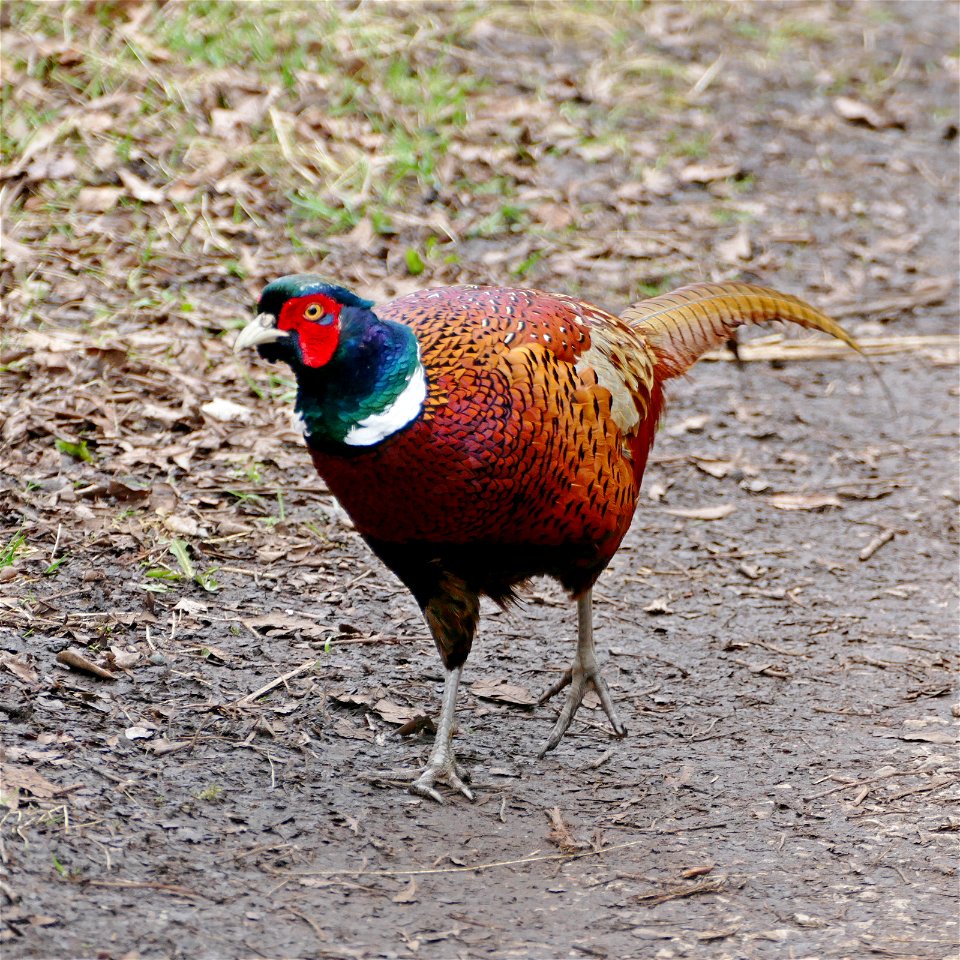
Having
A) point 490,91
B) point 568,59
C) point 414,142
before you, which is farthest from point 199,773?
point 568,59

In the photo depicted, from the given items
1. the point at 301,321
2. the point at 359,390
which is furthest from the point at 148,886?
the point at 301,321

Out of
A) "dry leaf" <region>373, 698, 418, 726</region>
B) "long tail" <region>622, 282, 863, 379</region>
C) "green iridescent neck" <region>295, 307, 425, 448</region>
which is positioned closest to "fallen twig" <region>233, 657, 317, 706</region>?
"dry leaf" <region>373, 698, 418, 726</region>

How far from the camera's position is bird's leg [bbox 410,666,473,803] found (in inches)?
127

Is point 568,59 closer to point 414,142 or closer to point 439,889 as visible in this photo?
point 414,142

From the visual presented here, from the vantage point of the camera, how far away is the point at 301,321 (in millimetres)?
2760

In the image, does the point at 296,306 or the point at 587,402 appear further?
the point at 587,402

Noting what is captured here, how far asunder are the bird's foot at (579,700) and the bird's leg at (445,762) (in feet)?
1.15

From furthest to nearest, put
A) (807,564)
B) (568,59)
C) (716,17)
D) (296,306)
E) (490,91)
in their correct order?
(716,17), (568,59), (490,91), (807,564), (296,306)

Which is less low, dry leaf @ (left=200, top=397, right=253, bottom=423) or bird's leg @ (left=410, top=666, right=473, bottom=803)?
dry leaf @ (left=200, top=397, right=253, bottom=423)

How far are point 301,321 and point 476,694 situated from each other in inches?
59.8

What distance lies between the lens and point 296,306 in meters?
2.76

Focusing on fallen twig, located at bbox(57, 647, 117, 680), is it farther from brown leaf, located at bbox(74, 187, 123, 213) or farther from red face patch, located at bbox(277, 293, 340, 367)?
brown leaf, located at bbox(74, 187, 123, 213)

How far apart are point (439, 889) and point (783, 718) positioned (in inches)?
55.5

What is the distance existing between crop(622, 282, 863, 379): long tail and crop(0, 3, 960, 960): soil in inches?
39.5
